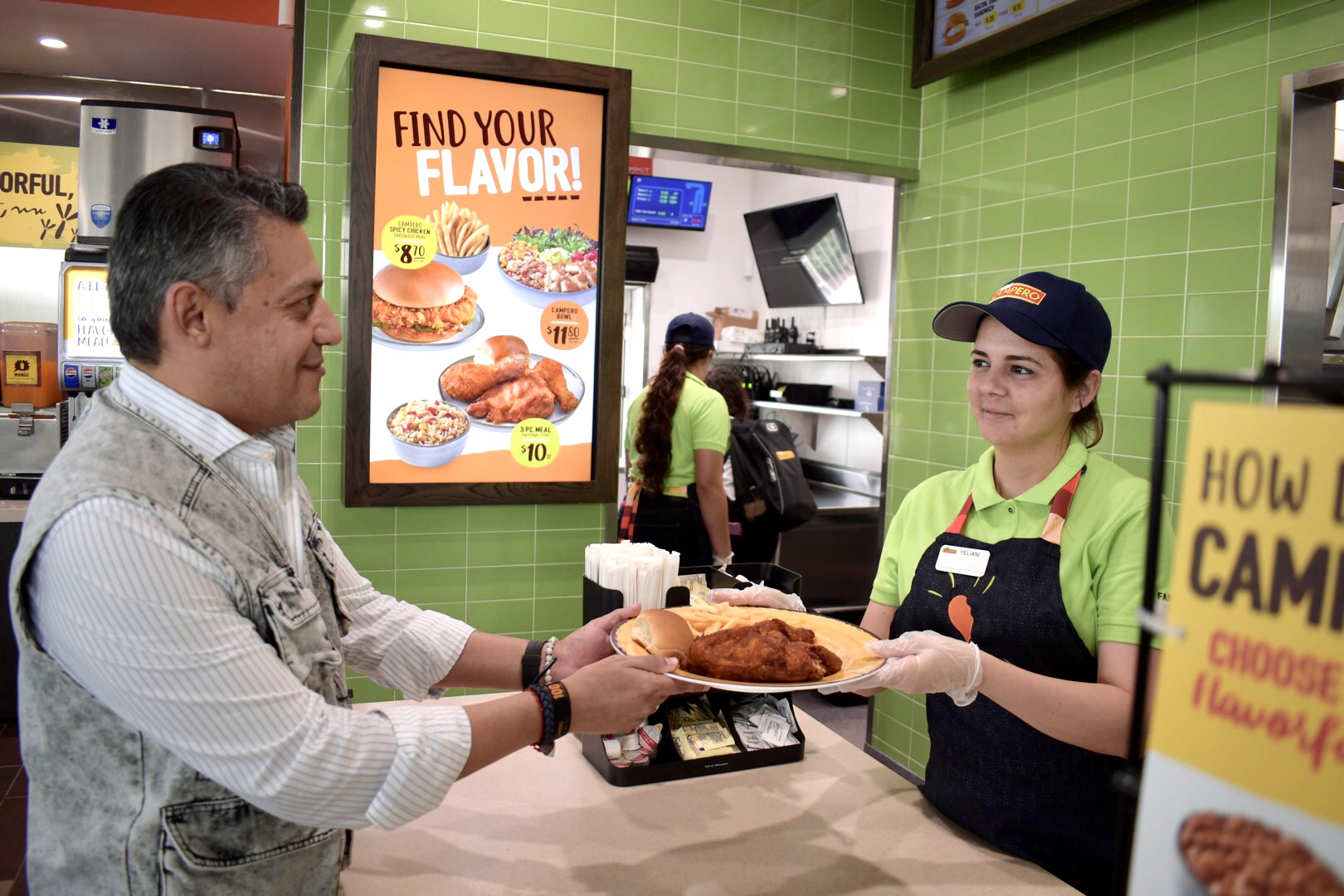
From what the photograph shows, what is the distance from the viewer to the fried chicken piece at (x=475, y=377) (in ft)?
11.7

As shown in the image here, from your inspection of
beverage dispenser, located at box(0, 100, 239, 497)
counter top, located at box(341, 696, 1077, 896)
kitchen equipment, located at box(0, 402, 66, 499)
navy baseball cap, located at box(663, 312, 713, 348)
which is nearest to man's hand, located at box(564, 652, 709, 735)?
counter top, located at box(341, 696, 1077, 896)

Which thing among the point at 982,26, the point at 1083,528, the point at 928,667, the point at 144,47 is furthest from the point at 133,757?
the point at 144,47

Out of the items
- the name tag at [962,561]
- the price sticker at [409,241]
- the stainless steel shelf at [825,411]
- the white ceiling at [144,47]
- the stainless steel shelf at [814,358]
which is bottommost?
the name tag at [962,561]

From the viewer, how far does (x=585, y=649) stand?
6.16 ft

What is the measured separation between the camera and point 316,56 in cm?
333

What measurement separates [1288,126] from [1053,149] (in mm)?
927

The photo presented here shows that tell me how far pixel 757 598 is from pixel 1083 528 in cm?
68

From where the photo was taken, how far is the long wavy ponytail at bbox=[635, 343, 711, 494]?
14.0 ft

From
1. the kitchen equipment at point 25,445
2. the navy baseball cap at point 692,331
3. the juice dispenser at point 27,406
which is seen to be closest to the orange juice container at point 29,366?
the juice dispenser at point 27,406

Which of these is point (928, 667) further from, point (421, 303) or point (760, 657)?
point (421, 303)

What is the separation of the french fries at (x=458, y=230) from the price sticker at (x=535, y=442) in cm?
69

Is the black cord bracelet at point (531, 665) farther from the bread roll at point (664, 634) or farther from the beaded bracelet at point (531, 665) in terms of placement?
the bread roll at point (664, 634)

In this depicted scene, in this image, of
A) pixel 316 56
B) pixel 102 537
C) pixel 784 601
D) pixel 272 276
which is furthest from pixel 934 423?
pixel 102 537

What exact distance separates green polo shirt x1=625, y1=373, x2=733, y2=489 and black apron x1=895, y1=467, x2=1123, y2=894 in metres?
2.37
